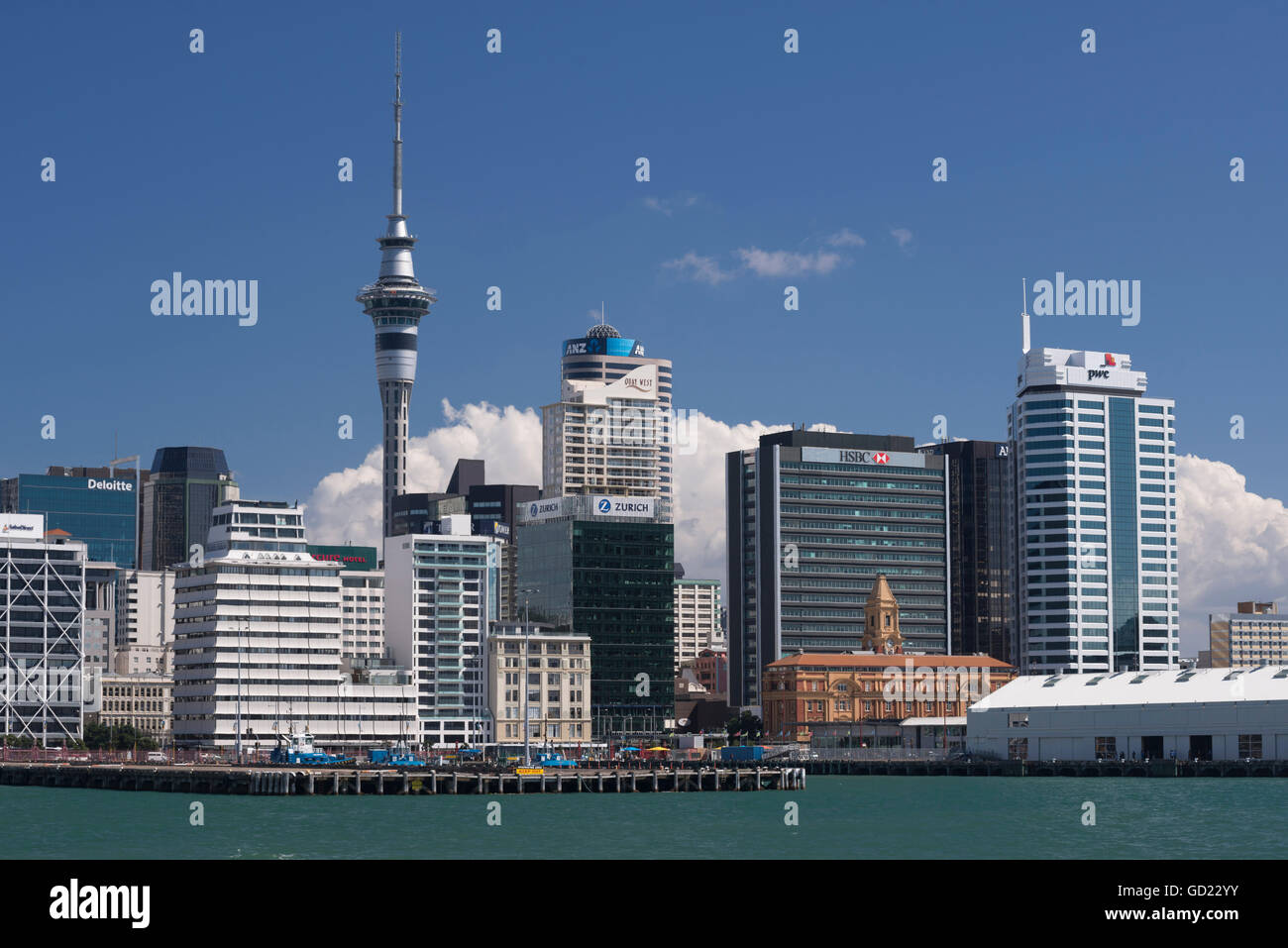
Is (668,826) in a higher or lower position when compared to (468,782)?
higher

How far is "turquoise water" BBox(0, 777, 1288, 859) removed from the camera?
3792 inches

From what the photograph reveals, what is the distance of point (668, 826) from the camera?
383ft

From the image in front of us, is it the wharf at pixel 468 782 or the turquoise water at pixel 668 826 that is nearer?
the turquoise water at pixel 668 826

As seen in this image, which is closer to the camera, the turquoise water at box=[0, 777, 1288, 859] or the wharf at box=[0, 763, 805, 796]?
the turquoise water at box=[0, 777, 1288, 859]

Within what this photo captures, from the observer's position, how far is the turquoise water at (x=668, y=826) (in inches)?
3792

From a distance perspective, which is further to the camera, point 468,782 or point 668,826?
point 468,782

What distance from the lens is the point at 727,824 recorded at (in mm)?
118688
